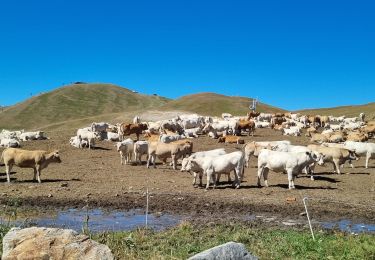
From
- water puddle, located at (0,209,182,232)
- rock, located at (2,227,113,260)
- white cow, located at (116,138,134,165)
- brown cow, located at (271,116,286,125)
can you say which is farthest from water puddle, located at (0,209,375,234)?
brown cow, located at (271,116,286,125)

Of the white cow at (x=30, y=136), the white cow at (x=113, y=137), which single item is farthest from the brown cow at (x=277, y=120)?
the white cow at (x=30, y=136)

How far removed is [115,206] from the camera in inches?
753

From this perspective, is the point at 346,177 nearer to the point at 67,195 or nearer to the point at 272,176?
the point at 272,176

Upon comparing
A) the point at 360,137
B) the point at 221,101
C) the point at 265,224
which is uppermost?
the point at 221,101

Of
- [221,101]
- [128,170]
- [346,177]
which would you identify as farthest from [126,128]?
[221,101]

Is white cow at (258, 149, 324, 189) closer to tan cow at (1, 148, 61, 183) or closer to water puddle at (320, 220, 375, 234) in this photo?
water puddle at (320, 220, 375, 234)

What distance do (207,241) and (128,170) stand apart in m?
16.7

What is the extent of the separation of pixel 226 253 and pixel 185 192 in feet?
43.0

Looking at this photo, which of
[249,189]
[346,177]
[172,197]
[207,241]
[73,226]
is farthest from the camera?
[346,177]

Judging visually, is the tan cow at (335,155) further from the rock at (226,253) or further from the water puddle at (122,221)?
the rock at (226,253)

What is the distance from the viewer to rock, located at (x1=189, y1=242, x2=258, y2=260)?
28.4ft

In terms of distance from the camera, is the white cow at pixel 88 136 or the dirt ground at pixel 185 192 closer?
the dirt ground at pixel 185 192

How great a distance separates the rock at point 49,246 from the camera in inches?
374

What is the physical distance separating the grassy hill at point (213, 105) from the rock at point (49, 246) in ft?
281
